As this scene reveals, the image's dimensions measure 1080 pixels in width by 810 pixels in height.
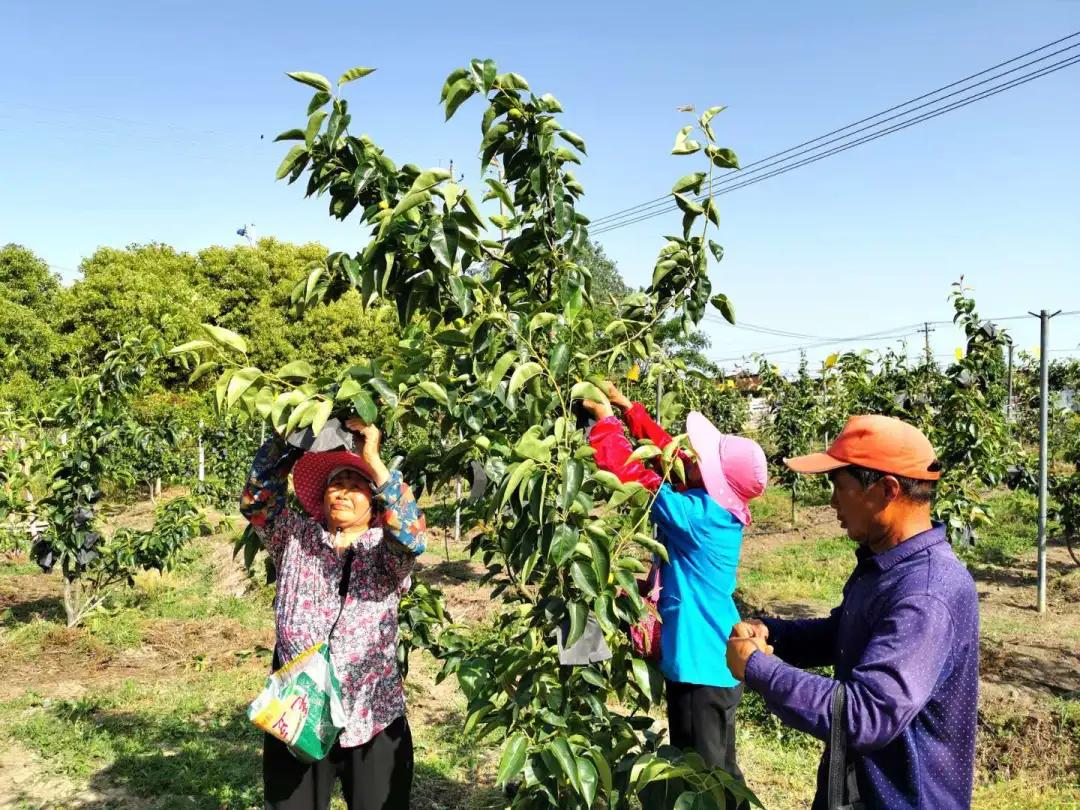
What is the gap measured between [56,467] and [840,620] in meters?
6.02

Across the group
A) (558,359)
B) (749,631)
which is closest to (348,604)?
(558,359)

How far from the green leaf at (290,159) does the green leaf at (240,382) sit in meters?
0.46

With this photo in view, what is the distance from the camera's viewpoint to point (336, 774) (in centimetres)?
225

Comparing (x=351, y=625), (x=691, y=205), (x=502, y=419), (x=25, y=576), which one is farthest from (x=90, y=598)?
(x=691, y=205)

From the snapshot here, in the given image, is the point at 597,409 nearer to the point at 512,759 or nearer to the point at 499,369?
the point at 499,369

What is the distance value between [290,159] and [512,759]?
136cm

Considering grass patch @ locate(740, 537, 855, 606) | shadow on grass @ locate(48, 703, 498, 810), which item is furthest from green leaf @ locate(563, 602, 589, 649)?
grass patch @ locate(740, 537, 855, 606)

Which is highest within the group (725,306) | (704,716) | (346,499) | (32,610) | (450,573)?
(725,306)

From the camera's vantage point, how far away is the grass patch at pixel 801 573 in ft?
25.3

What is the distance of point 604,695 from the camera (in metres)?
2.02

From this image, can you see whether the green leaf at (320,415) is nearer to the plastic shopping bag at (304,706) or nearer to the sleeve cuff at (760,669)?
the plastic shopping bag at (304,706)

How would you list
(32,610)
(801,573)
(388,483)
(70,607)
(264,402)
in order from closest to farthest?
(264,402)
(388,483)
(70,607)
(32,610)
(801,573)

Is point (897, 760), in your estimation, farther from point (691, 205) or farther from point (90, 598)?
point (90, 598)

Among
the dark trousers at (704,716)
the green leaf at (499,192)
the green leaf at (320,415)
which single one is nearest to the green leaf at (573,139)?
the green leaf at (499,192)
